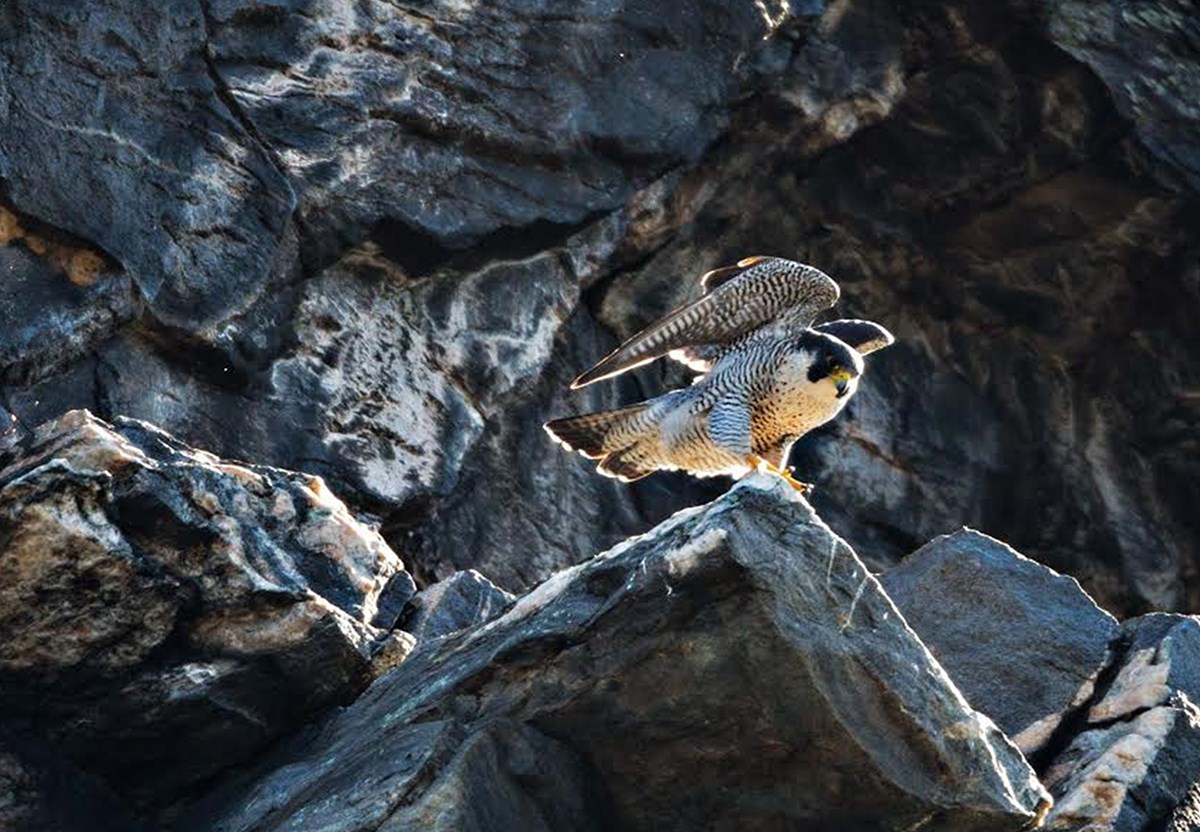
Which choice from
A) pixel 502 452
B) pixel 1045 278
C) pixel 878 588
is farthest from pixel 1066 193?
pixel 878 588

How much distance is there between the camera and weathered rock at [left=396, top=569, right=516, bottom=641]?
975 cm

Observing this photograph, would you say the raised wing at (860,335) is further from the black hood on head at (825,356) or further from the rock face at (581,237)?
the rock face at (581,237)

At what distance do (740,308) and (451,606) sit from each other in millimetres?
2521

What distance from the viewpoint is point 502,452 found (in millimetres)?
13664

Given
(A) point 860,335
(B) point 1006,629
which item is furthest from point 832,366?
(B) point 1006,629

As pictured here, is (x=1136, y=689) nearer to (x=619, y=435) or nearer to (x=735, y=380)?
(x=735, y=380)

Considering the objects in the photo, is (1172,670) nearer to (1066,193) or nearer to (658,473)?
(658,473)

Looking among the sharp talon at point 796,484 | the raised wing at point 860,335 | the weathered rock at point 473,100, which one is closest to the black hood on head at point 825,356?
the sharp talon at point 796,484

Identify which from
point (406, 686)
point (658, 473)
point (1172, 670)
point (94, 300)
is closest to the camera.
Answer: point (406, 686)

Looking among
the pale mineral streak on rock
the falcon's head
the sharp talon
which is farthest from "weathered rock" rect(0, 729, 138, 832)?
the falcon's head

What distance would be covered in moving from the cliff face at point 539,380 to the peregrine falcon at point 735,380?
1.37 metres

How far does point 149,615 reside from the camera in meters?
8.41

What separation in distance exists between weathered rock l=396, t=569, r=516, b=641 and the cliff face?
3 cm

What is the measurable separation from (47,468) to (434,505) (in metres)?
4.86
